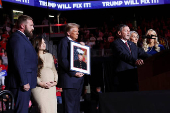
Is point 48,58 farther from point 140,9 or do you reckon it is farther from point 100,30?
point 140,9

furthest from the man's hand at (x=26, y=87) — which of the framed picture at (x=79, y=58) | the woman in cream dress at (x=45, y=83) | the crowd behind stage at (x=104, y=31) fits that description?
the crowd behind stage at (x=104, y=31)

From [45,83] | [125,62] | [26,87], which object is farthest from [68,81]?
[125,62]

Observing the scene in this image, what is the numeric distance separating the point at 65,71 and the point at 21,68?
0.79 meters

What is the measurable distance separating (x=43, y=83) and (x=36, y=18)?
17.7 m

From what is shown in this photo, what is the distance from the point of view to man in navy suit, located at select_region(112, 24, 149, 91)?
374 centimetres

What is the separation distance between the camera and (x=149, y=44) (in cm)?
486

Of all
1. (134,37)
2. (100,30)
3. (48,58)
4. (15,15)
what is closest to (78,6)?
(100,30)

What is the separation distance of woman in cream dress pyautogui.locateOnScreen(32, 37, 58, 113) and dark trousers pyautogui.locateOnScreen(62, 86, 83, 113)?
21 cm

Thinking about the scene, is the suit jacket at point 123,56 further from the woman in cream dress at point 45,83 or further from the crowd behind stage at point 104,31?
the crowd behind stage at point 104,31

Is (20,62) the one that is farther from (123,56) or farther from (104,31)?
(104,31)

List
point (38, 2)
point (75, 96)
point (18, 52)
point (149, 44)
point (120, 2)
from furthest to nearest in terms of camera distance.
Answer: point (120, 2), point (38, 2), point (149, 44), point (75, 96), point (18, 52)

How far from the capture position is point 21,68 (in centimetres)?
292

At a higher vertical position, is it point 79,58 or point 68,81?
point 79,58

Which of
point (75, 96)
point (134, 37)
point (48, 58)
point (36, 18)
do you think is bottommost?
point (75, 96)
